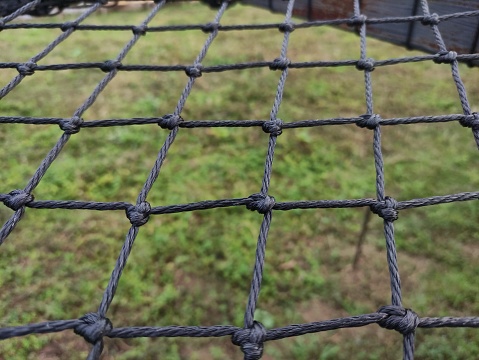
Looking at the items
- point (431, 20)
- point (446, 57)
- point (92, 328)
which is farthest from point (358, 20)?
point (92, 328)

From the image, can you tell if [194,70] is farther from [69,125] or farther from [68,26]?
[68,26]

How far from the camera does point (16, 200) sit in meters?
1.08

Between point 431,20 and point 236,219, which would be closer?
point 431,20

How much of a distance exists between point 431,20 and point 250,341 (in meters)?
1.35

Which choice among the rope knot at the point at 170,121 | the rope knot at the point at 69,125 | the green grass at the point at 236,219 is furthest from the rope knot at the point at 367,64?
the green grass at the point at 236,219

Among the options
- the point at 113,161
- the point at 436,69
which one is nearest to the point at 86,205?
the point at 113,161

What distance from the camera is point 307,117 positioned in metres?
3.17

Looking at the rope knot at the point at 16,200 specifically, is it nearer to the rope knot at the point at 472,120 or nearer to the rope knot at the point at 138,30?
the rope knot at the point at 138,30

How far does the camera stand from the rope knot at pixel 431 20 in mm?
1576

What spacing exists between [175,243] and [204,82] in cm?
166

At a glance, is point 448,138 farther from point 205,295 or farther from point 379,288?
point 205,295

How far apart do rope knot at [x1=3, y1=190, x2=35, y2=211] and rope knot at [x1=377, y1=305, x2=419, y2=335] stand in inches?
34.0

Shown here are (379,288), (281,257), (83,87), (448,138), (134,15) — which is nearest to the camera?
(379,288)

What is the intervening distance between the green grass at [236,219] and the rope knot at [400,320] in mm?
1180
